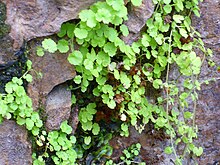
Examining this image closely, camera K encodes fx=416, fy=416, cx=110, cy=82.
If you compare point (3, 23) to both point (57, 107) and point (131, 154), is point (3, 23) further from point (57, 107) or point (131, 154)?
point (131, 154)

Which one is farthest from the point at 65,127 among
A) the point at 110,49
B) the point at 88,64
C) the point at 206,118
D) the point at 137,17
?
the point at 206,118

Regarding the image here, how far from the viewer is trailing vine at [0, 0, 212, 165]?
69.2 inches

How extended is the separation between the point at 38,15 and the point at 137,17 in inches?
19.9

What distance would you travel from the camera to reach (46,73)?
179 cm

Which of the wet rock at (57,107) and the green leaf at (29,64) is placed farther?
the wet rock at (57,107)

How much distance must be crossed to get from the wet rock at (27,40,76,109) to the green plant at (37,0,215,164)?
42 millimetres

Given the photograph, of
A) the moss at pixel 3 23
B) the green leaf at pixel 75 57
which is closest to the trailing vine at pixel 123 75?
the green leaf at pixel 75 57

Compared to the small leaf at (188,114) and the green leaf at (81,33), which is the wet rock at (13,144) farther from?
the small leaf at (188,114)

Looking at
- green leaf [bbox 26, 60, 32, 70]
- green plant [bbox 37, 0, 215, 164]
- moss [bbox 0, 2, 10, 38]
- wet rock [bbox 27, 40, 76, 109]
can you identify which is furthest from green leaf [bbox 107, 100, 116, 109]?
moss [bbox 0, 2, 10, 38]

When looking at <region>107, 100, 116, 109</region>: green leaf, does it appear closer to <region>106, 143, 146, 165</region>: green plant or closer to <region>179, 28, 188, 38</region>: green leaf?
<region>106, 143, 146, 165</region>: green plant

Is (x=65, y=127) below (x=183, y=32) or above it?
below

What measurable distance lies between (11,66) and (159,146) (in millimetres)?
1007

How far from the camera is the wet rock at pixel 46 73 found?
1.76m

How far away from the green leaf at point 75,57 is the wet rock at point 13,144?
0.35 metres
